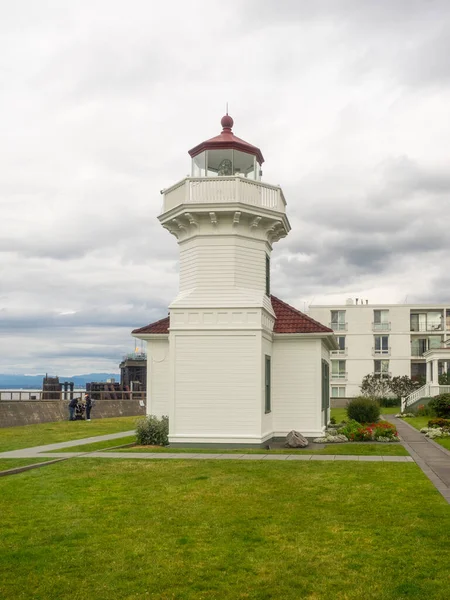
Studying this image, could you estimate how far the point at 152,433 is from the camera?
22.0 meters

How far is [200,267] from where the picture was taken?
71.8 feet

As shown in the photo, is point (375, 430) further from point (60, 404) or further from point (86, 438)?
point (60, 404)

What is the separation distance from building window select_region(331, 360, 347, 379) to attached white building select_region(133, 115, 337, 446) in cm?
4549

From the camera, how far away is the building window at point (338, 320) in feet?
227

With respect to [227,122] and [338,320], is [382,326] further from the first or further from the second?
[227,122]

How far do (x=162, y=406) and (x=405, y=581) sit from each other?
17.8 meters

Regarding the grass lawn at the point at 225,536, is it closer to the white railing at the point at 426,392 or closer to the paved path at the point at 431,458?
the paved path at the point at 431,458

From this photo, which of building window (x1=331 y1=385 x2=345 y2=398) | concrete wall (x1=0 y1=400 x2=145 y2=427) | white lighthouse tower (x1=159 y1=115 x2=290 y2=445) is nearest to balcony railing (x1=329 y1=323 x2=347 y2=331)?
building window (x1=331 y1=385 x2=345 y2=398)

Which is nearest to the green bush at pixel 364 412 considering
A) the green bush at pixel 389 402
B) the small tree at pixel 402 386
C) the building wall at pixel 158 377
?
the building wall at pixel 158 377

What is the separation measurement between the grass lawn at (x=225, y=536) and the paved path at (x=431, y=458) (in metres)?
0.43

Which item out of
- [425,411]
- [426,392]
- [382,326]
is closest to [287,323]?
[425,411]

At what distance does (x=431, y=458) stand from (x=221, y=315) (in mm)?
7518

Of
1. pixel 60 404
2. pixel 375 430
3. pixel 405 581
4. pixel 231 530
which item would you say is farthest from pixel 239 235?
pixel 60 404

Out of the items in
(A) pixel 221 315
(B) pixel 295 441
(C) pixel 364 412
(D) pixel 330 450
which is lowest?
(D) pixel 330 450
